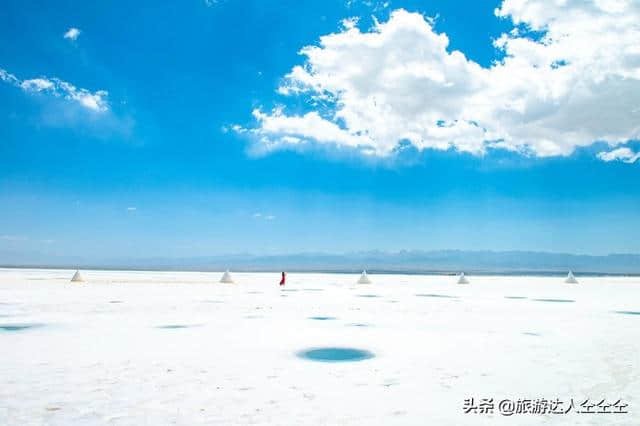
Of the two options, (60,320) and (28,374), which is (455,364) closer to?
(28,374)

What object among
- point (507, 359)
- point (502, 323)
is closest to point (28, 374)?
point (507, 359)

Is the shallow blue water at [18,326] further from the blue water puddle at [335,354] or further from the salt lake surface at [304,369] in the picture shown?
the blue water puddle at [335,354]

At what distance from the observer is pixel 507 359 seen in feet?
24.0

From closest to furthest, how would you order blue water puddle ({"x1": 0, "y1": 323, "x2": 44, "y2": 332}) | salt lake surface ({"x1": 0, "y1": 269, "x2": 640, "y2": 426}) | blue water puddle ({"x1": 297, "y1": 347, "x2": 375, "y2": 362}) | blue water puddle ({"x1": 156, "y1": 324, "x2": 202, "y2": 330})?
salt lake surface ({"x1": 0, "y1": 269, "x2": 640, "y2": 426}) → blue water puddle ({"x1": 297, "y1": 347, "x2": 375, "y2": 362}) → blue water puddle ({"x1": 0, "y1": 323, "x2": 44, "y2": 332}) → blue water puddle ({"x1": 156, "y1": 324, "x2": 202, "y2": 330})

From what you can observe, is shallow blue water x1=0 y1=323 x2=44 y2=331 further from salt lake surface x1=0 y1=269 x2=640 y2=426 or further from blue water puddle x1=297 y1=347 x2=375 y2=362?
blue water puddle x1=297 y1=347 x2=375 y2=362

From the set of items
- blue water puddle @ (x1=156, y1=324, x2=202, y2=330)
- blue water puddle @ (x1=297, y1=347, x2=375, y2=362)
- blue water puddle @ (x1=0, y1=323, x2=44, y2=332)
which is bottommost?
blue water puddle @ (x1=156, y1=324, x2=202, y2=330)

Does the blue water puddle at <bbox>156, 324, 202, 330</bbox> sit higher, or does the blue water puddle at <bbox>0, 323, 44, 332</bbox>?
the blue water puddle at <bbox>0, 323, 44, 332</bbox>

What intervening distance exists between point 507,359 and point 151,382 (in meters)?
5.39

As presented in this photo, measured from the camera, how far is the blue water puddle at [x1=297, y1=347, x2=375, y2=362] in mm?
7259

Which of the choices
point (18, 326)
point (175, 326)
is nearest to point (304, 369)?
point (175, 326)

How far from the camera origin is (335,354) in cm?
767

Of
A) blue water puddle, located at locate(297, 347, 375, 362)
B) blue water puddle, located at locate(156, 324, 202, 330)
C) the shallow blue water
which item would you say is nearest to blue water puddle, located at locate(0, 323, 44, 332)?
the shallow blue water

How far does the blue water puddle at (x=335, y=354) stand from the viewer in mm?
7259

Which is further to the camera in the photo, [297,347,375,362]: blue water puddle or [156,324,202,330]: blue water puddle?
[156,324,202,330]: blue water puddle
